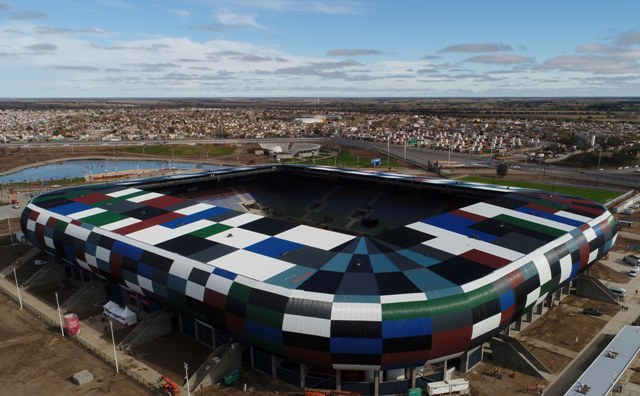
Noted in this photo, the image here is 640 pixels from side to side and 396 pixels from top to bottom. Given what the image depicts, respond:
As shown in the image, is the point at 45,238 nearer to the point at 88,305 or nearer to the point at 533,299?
the point at 88,305

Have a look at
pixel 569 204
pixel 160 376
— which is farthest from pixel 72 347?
pixel 569 204

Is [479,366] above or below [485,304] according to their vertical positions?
below

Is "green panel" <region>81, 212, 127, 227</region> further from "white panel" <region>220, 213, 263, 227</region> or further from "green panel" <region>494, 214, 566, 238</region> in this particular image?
"green panel" <region>494, 214, 566, 238</region>

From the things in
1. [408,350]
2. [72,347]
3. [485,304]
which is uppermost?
[485,304]

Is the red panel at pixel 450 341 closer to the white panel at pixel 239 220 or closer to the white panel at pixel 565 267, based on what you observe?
the white panel at pixel 565 267

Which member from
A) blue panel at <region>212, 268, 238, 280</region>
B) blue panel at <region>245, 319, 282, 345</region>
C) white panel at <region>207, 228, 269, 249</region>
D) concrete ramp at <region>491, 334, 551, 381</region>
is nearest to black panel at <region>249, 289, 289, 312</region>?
blue panel at <region>245, 319, 282, 345</region>

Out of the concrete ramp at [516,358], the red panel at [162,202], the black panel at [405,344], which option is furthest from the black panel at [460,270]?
the red panel at [162,202]

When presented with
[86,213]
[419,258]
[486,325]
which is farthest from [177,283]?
[486,325]
